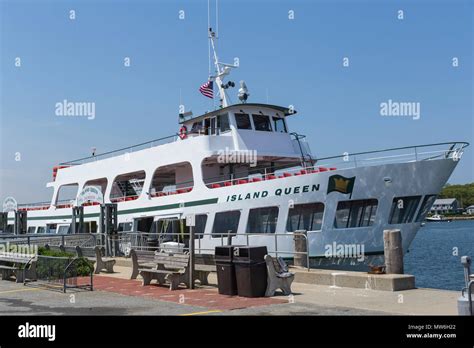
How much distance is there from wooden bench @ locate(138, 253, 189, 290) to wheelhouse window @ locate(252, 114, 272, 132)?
11160mm

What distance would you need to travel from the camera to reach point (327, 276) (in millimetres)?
12477

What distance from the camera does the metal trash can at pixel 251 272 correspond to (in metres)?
11.0

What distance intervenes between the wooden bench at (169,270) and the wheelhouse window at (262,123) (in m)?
11.2

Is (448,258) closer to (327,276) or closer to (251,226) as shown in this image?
(251,226)

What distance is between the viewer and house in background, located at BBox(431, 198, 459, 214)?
151000 mm

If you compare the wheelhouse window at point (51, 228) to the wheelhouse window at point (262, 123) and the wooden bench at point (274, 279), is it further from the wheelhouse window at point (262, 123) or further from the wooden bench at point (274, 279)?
the wooden bench at point (274, 279)

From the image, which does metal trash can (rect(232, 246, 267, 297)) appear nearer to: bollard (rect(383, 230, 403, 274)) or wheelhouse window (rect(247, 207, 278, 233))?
bollard (rect(383, 230, 403, 274))

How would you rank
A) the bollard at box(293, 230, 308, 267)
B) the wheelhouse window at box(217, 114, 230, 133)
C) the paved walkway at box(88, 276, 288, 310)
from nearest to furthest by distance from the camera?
the paved walkway at box(88, 276, 288, 310), the bollard at box(293, 230, 308, 267), the wheelhouse window at box(217, 114, 230, 133)

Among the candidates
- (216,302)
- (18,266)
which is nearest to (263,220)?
(18,266)

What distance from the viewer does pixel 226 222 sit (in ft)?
67.5

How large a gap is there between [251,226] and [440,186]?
21.4 feet

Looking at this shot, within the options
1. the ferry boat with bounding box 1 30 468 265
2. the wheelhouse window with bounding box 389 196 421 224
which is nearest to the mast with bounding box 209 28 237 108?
the ferry boat with bounding box 1 30 468 265

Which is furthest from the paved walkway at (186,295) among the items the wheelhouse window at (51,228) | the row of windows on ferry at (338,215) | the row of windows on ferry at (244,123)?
the wheelhouse window at (51,228)

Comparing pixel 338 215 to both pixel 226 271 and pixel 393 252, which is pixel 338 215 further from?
pixel 226 271
